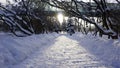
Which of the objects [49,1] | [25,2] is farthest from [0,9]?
[49,1]

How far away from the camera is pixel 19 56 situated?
12.2 m

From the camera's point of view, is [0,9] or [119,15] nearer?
[119,15]

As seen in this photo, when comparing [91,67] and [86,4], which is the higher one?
[86,4]

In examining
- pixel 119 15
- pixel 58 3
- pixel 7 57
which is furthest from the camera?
pixel 119 15

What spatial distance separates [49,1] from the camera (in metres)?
20.5

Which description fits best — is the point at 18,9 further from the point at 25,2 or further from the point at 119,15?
the point at 119,15

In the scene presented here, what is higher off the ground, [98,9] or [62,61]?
[98,9]

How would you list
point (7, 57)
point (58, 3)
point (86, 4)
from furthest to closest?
1. point (86, 4)
2. point (58, 3)
3. point (7, 57)

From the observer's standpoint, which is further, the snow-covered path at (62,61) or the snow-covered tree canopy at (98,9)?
the snow-covered tree canopy at (98,9)

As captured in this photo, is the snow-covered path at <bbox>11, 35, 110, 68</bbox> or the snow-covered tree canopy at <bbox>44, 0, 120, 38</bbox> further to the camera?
the snow-covered tree canopy at <bbox>44, 0, 120, 38</bbox>

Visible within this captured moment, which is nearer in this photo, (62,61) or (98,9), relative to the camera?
(62,61)

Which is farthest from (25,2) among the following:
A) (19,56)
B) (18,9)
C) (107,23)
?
(19,56)

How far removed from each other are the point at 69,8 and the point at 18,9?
18552 mm

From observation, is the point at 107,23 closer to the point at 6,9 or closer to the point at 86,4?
the point at 86,4
